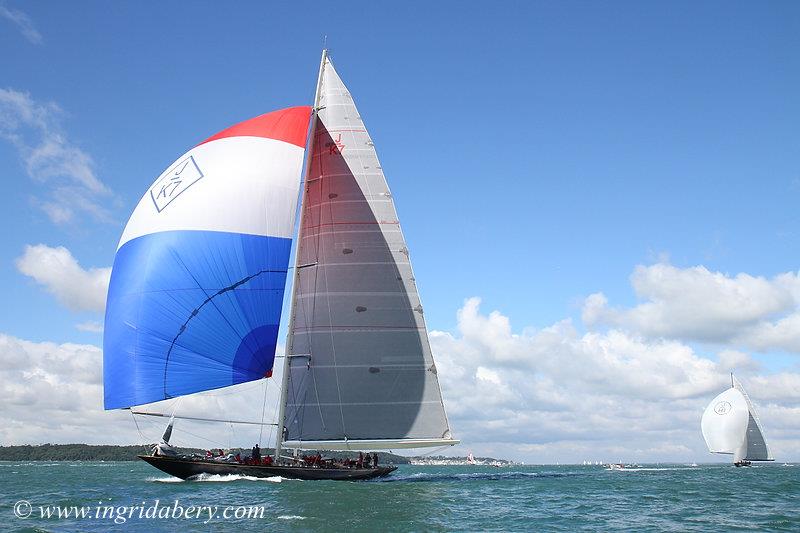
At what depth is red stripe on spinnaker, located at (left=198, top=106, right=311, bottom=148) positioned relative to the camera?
35188mm

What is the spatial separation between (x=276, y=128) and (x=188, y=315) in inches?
433

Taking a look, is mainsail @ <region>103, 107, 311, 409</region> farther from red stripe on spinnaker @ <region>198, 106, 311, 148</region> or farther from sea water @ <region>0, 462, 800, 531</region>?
sea water @ <region>0, 462, 800, 531</region>

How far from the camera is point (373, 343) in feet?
115

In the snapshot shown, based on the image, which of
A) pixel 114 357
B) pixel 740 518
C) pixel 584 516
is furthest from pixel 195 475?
pixel 740 518

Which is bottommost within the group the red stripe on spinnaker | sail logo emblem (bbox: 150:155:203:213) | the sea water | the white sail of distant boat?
the sea water

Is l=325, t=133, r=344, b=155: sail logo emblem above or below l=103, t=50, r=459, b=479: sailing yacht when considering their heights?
above

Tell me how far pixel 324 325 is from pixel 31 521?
16.1 m

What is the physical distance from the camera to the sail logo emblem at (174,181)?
32.9 m

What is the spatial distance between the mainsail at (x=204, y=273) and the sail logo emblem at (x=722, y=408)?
7990 cm

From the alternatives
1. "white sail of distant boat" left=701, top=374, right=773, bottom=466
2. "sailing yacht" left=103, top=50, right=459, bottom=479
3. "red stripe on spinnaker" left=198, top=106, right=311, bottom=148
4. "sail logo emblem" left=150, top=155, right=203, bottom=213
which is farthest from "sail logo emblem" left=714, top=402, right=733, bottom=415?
"sail logo emblem" left=150, top=155, right=203, bottom=213

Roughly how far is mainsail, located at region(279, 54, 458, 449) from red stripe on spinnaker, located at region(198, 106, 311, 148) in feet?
7.48

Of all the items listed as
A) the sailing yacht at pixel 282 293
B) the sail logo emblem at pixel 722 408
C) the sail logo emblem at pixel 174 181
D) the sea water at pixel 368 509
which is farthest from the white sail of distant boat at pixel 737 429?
the sail logo emblem at pixel 174 181

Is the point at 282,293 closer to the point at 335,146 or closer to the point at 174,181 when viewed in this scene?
the point at 174,181

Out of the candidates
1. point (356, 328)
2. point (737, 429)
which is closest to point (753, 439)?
point (737, 429)
